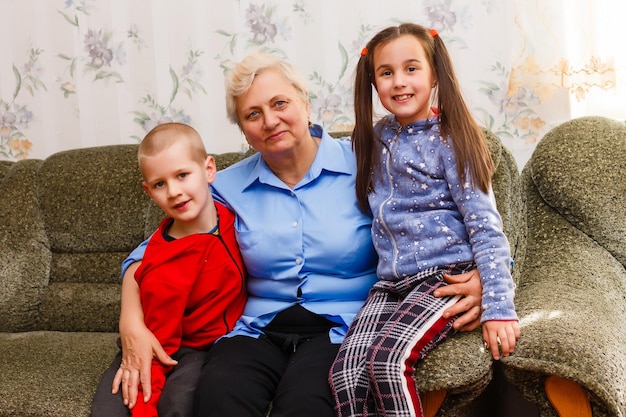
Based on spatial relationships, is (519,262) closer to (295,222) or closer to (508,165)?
(508,165)


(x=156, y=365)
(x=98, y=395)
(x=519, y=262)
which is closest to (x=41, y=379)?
(x=98, y=395)

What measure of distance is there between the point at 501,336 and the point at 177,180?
827mm

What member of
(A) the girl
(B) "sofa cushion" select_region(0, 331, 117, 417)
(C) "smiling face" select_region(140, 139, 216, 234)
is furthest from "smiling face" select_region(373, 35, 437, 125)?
(B) "sofa cushion" select_region(0, 331, 117, 417)

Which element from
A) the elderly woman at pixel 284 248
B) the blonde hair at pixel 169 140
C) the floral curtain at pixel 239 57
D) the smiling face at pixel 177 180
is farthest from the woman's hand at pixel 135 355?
the floral curtain at pixel 239 57

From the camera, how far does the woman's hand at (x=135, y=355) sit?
1.63m

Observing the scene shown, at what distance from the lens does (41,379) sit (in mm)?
1806

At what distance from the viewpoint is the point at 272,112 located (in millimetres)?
1729

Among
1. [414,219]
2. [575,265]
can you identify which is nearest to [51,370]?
[414,219]

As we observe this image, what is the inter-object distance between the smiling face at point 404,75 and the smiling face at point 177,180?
49 centimetres

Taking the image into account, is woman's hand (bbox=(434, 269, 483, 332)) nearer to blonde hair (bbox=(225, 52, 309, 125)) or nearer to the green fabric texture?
the green fabric texture

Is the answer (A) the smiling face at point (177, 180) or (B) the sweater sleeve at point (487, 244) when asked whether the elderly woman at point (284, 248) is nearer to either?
(A) the smiling face at point (177, 180)

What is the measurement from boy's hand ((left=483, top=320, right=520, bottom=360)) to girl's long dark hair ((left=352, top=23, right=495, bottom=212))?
0.30 metres

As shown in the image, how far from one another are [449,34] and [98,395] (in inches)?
60.3

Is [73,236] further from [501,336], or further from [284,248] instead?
[501,336]
